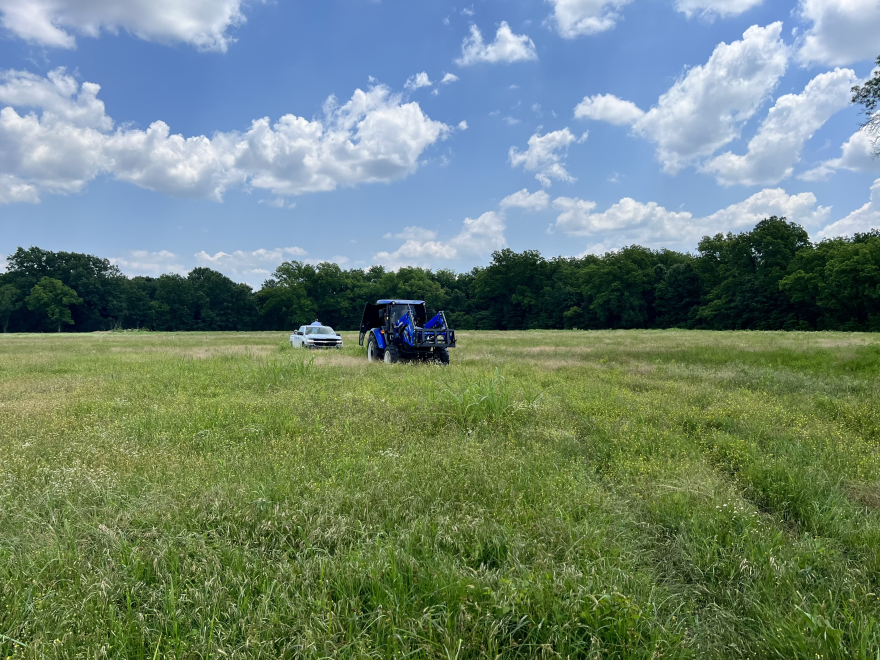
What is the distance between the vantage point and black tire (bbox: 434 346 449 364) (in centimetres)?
1752

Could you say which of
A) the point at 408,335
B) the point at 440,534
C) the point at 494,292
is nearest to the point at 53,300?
the point at 494,292

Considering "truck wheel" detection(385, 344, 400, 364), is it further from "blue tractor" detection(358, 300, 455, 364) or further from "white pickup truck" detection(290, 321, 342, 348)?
"white pickup truck" detection(290, 321, 342, 348)

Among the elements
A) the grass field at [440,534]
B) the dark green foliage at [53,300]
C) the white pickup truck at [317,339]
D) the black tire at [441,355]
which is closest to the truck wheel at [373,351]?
the black tire at [441,355]

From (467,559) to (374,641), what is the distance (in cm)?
101

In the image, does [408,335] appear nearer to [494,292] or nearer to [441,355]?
[441,355]

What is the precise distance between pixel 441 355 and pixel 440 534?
45.8 feet

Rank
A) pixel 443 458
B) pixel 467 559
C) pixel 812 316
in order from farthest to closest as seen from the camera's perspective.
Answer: pixel 812 316, pixel 443 458, pixel 467 559

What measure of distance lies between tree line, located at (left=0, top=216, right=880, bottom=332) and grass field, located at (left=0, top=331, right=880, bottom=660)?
228 ft

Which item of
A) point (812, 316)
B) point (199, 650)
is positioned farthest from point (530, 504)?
point (812, 316)

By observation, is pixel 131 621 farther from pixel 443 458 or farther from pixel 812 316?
pixel 812 316

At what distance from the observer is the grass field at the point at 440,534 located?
9.13 ft

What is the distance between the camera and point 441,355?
17719 mm

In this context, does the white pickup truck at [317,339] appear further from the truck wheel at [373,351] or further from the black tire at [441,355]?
the black tire at [441,355]

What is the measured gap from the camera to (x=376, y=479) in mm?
5016
